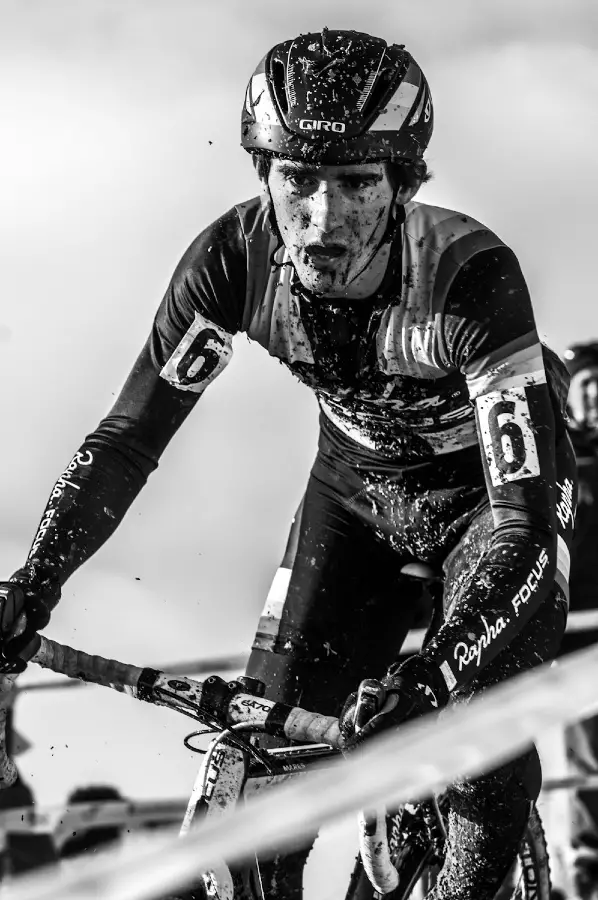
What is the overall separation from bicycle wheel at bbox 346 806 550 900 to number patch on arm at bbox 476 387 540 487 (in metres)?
0.95

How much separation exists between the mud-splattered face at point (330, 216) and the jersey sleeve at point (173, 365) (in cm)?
27

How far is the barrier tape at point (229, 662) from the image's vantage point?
577 cm

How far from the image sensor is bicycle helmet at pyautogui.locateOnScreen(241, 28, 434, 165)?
3.22 meters

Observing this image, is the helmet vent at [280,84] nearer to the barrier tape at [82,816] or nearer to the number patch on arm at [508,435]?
the number patch on arm at [508,435]

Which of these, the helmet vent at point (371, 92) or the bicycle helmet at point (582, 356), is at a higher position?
A: the bicycle helmet at point (582, 356)

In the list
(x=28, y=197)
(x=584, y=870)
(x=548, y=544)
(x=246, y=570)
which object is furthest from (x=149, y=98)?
(x=548, y=544)

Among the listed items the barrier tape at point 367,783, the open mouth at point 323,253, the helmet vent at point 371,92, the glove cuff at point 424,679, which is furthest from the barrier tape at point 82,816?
the barrier tape at point 367,783

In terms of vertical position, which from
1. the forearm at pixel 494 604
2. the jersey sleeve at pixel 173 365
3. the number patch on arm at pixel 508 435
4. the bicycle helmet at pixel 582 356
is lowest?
the forearm at pixel 494 604

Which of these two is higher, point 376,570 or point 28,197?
point 28,197

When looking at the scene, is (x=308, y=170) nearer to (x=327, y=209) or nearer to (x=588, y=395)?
(x=327, y=209)

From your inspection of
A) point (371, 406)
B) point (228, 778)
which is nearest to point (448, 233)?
point (371, 406)

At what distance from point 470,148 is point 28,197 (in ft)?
13.4

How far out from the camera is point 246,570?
33.6ft

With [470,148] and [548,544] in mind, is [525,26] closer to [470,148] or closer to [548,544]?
[470,148]
